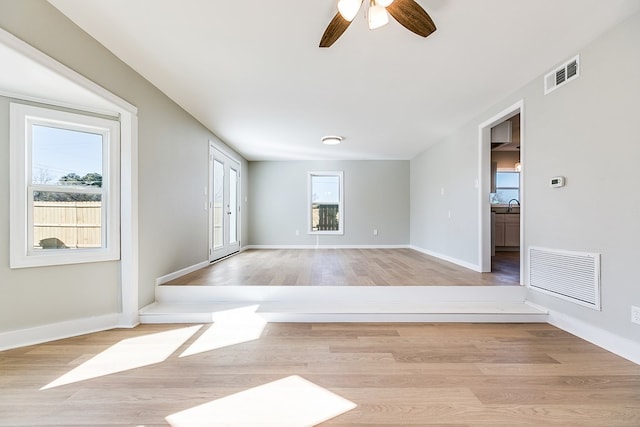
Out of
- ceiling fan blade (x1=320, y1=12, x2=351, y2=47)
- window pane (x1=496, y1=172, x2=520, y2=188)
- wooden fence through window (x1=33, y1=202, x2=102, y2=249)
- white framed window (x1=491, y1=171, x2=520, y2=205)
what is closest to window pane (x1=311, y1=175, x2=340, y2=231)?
white framed window (x1=491, y1=171, x2=520, y2=205)

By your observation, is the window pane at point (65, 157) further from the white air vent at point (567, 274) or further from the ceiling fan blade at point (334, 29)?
the white air vent at point (567, 274)

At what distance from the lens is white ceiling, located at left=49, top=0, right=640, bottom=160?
6.33 feet

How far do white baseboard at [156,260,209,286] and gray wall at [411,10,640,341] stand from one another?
13.0 ft

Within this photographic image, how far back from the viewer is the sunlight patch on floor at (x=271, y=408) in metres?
1.42

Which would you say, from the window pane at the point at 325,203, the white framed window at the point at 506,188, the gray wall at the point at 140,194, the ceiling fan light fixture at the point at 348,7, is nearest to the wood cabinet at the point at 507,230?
the white framed window at the point at 506,188

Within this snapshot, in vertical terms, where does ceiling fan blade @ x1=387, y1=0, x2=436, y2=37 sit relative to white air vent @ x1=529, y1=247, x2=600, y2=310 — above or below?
above

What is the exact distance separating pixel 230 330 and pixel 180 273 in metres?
1.45

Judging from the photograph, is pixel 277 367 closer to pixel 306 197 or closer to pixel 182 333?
pixel 182 333

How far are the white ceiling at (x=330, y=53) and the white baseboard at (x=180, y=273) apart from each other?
2101 millimetres

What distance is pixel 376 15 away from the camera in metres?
1.77

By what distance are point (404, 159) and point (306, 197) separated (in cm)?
254

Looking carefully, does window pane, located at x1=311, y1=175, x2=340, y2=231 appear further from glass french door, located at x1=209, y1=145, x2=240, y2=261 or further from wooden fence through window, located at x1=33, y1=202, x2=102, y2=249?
wooden fence through window, located at x1=33, y1=202, x2=102, y2=249

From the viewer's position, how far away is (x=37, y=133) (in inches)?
93.4

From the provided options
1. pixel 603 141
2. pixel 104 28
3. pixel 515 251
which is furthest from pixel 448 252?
pixel 104 28
